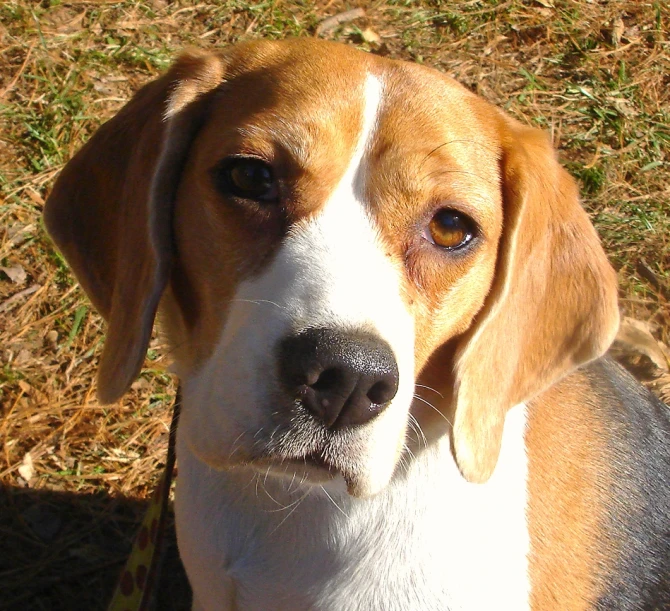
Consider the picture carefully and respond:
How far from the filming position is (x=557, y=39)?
6195 mm

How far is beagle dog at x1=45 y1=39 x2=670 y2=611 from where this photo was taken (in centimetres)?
219

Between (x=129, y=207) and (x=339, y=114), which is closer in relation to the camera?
(x=339, y=114)

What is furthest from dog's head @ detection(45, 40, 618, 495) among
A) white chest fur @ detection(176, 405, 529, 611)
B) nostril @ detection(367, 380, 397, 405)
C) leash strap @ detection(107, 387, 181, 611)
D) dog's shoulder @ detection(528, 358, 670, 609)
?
leash strap @ detection(107, 387, 181, 611)

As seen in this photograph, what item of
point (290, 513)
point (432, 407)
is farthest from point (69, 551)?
point (432, 407)

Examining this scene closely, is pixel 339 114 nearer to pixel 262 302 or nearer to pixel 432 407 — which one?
pixel 262 302

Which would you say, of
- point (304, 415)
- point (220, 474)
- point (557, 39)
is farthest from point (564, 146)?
point (304, 415)

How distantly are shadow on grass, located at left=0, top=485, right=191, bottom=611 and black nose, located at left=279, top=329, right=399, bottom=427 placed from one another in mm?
2636

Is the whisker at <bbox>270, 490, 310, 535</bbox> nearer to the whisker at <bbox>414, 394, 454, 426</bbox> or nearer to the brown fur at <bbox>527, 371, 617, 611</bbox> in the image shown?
the whisker at <bbox>414, 394, 454, 426</bbox>

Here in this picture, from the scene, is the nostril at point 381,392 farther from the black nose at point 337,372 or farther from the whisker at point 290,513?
the whisker at point 290,513

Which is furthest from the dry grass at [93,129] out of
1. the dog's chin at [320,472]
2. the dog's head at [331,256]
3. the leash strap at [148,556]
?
the dog's chin at [320,472]

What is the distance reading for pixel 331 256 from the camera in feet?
7.29

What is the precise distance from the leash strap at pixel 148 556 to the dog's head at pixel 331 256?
633 millimetres

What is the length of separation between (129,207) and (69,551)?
2397 mm

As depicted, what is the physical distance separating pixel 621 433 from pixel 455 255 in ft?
3.86
